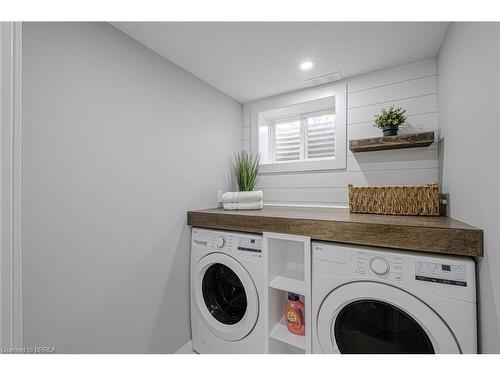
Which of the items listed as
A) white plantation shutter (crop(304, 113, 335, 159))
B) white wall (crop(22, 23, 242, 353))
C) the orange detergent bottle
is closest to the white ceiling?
white wall (crop(22, 23, 242, 353))

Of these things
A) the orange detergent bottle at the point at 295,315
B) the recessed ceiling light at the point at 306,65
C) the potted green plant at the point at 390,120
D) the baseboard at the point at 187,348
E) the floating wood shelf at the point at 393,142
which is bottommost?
the baseboard at the point at 187,348

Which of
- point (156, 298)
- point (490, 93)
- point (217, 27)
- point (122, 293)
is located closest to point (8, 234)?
point (122, 293)

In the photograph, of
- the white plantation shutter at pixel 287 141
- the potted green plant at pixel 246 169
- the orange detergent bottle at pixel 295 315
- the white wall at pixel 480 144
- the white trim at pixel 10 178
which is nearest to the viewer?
the white trim at pixel 10 178

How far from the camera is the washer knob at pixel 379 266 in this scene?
3.39 ft

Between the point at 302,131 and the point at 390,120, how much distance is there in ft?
2.78

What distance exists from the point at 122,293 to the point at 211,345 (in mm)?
749

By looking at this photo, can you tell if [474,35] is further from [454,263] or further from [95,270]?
[95,270]

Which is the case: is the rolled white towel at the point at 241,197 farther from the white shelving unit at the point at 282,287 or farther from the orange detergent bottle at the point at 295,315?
the orange detergent bottle at the point at 295,315

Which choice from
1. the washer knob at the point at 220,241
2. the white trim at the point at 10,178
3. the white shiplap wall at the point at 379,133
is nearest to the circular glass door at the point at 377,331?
the washer knob at the point at 220,241

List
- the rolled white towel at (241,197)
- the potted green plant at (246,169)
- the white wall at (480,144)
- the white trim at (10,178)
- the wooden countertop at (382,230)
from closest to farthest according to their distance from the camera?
the white trim at (10,178) < the white wall at (480,144) < the wooden countertop at (382,230) < the rolled white towel at (241,197) < the potted green plant at (246,169)

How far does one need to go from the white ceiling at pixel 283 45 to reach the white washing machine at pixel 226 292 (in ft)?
3.94

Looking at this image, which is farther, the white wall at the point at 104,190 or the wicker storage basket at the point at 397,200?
the wicker storage basket at the point at 397,200

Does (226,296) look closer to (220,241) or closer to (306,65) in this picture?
(220,241)

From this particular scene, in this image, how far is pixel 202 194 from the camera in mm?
1825
